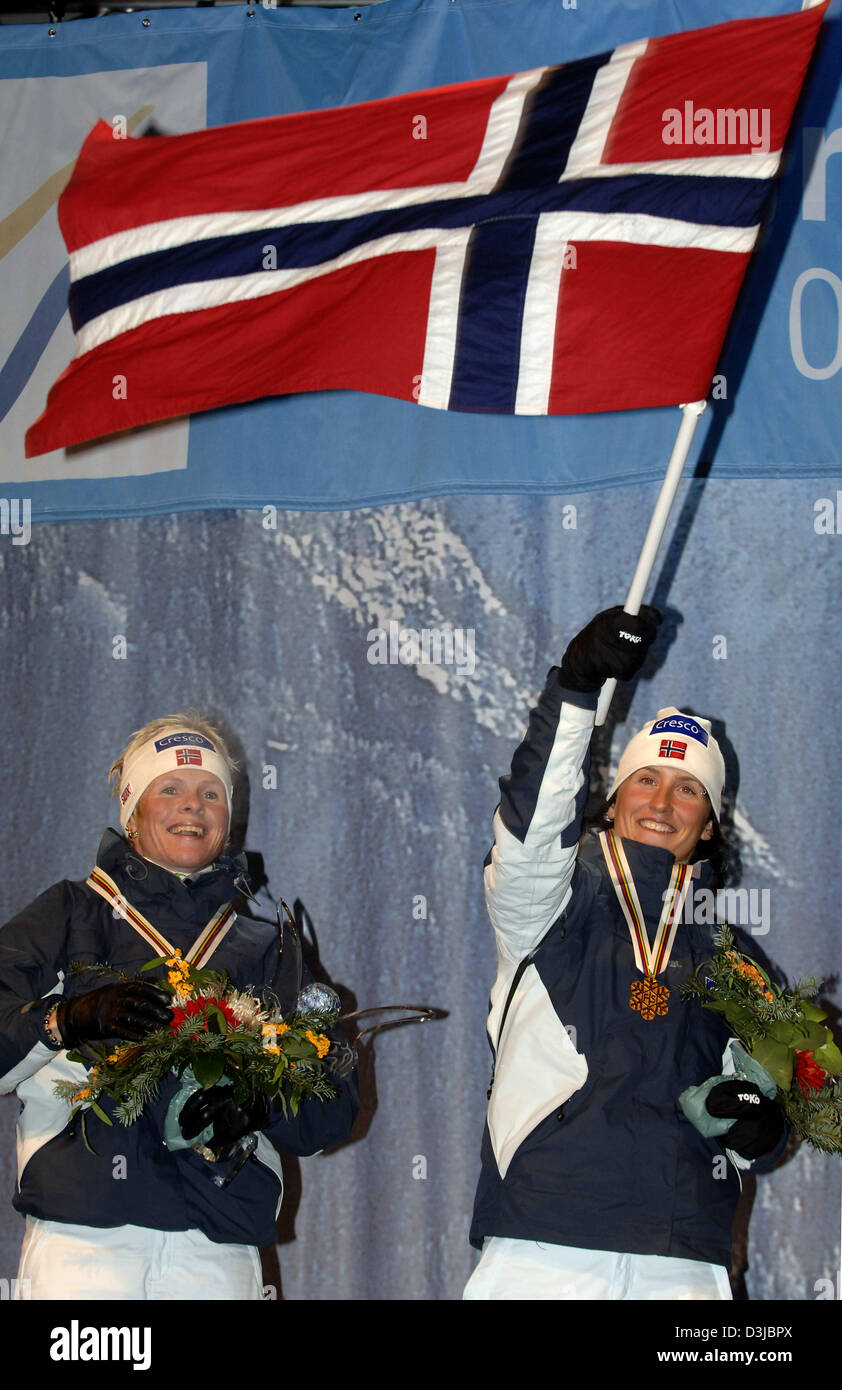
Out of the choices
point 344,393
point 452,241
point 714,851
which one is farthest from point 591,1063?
point 344,393

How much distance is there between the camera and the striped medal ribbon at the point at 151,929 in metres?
3.51

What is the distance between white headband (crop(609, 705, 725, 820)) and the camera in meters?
3.71

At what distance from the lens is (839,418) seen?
477 centimetres

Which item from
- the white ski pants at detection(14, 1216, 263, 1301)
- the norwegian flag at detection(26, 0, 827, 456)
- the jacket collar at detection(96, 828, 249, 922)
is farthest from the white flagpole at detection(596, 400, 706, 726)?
the white ski pants at detection(14, 1216, 263, 1301)

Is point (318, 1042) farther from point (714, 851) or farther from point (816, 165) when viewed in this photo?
point (816, 165)

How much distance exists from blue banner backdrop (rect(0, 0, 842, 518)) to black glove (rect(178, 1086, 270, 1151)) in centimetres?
233

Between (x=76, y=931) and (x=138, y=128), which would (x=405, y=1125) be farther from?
(x=138, y=128)

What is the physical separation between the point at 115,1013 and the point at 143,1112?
346mm

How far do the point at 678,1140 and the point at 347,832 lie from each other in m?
1.90

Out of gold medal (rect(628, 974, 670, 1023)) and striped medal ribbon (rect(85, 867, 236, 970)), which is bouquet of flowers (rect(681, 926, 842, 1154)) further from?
striped medal ribbon (rect(85, 867, 236, 970))

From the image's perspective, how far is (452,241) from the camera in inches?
Result: 133

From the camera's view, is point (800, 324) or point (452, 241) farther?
point (800, 324)
